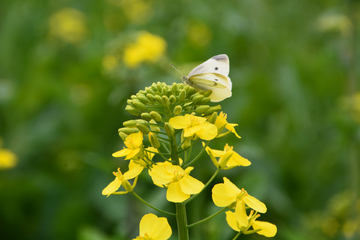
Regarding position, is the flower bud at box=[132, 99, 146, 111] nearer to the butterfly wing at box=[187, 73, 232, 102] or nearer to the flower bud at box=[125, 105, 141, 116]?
the flower bud at box=[125, 105, 141, 116]

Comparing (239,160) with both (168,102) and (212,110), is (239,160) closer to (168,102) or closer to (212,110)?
(212,110)

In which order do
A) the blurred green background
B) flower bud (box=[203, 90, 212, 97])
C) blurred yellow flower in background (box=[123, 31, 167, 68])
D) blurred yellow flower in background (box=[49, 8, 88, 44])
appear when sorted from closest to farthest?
flower bud (box=[203, 90, 212, 97]), the blurred green background, blurred yellow flower in background (box=[123, 31, 167, 68]), blurred yellow flower in background (box=[49, 8, 88, 44])

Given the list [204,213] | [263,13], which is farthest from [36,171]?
[263,13]

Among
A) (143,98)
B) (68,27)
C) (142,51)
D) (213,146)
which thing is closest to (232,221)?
(143,98)

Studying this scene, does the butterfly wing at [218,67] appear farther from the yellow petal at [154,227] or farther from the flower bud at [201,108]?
the yellow petal at [154,227]

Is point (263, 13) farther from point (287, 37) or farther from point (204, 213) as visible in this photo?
point (204, 213)

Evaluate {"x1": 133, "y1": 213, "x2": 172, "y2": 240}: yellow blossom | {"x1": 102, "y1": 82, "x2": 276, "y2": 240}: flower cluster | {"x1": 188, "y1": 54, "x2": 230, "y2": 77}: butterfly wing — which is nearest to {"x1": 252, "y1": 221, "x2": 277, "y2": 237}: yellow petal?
{"x1": 102, "y1": 82, "x2": 276, "y2": 240}: flower cluster

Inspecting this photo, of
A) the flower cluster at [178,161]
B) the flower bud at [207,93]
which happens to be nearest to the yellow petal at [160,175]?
the flower cluster at [178,161]
